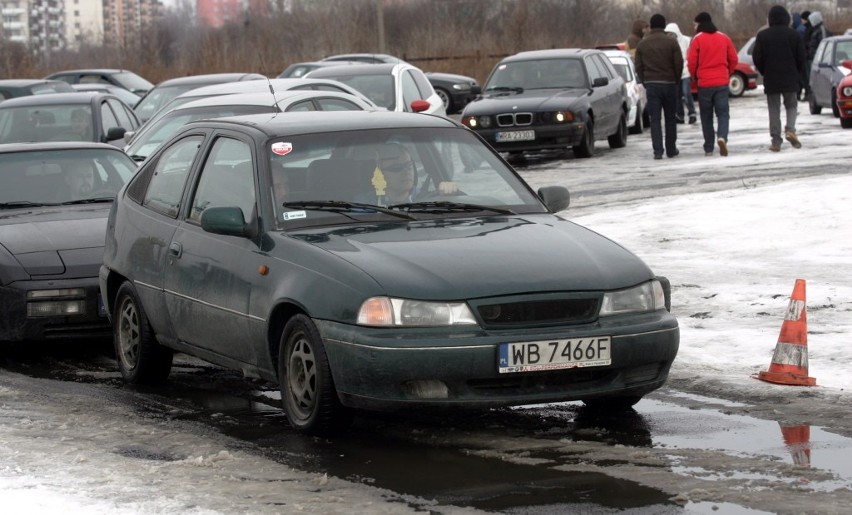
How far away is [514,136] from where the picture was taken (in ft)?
71.0

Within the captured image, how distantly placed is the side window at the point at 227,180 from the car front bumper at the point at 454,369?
1299 mm

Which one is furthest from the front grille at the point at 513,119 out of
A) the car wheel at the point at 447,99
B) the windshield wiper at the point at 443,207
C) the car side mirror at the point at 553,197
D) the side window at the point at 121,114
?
the car wheel at the point at 447,99

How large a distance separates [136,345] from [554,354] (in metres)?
3.00

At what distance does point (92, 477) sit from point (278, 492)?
0.81 metres

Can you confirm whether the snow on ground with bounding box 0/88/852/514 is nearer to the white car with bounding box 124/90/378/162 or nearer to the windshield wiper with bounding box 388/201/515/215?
the windshield wiper with bounding box 388/201/515/215

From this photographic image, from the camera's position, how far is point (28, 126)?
1670 centimetres

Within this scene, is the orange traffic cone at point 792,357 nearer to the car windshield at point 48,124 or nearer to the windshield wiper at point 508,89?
the car windshield at point 48,124

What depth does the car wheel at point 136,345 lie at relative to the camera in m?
8.44

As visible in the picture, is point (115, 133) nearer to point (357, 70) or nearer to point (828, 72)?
point (357, 70)

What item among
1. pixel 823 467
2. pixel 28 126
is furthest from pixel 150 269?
pixel 28 126

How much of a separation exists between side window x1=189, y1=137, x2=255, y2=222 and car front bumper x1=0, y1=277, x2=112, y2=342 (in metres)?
1.69

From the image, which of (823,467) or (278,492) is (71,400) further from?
(823,467)

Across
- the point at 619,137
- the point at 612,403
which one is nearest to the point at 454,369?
the point at 612,403

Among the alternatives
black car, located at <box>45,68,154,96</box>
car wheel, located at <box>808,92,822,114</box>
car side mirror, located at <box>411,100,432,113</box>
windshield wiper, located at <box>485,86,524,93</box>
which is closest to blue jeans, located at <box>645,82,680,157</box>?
windshield wiper, located at <box>485,86,524,93</box>
